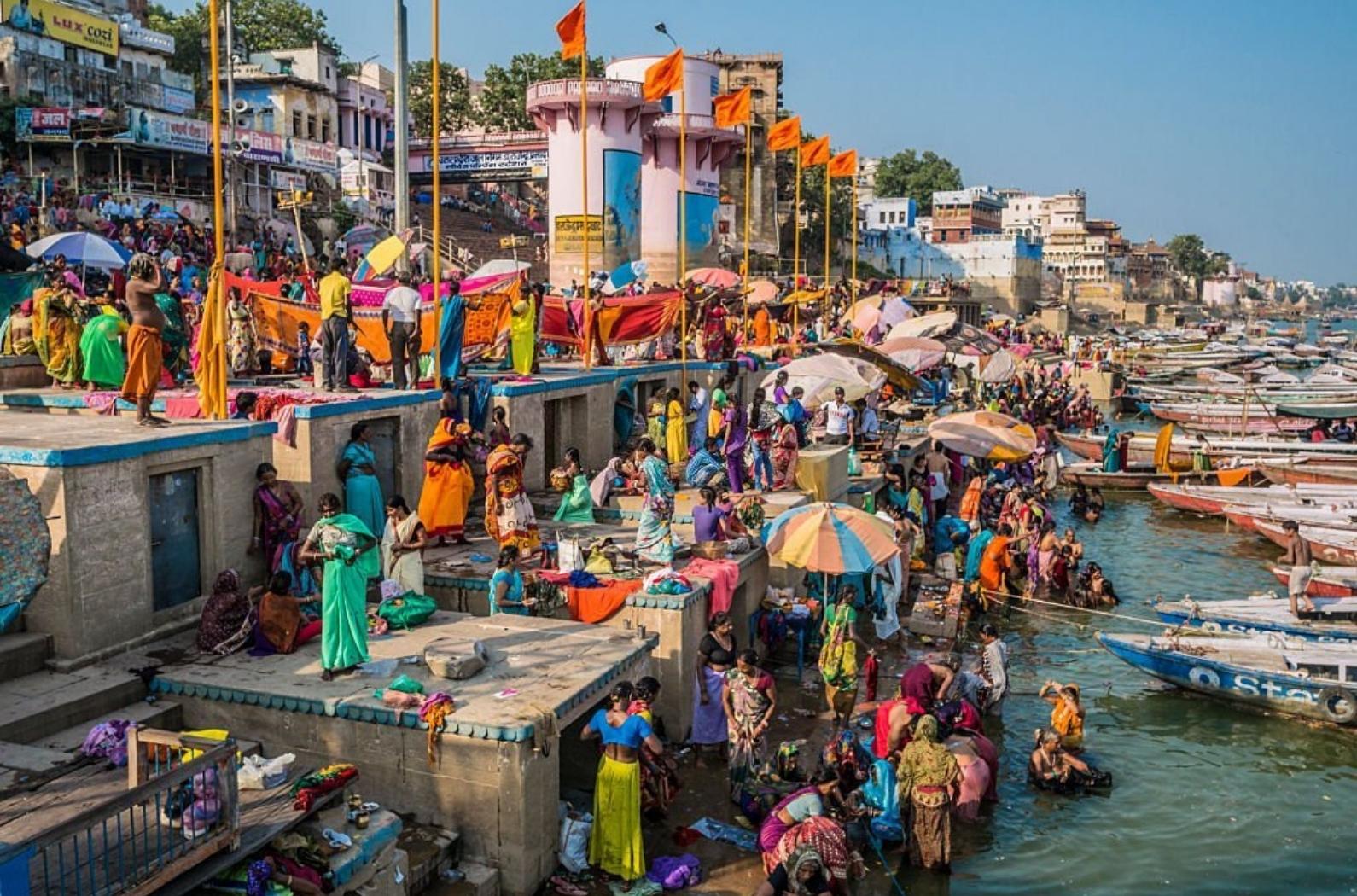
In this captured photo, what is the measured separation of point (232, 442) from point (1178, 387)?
163 ft

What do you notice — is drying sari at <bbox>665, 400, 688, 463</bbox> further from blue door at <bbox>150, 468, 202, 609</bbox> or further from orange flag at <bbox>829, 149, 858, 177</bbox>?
orange flag at <bbox>829, 149, 858, 177</bbox>

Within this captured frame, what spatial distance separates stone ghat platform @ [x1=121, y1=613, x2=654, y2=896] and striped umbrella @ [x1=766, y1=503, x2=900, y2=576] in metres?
2.85

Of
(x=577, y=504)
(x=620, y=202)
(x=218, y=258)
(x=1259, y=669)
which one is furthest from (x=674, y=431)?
(x=620, y=202)

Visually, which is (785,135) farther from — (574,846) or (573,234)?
(574,846)

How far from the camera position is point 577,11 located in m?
19.6

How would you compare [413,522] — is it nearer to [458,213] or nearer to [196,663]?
[196,663]

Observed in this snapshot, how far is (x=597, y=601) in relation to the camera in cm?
1071

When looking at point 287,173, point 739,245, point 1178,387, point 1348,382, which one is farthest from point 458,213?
point 1348,382

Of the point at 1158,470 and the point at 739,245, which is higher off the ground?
the point at 739,245

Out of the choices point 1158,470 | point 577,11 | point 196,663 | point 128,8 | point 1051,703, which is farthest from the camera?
point 128,8

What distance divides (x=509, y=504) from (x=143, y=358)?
3.62 m

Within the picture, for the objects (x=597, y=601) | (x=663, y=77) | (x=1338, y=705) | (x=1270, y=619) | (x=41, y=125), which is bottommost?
(x=1338, y=705)

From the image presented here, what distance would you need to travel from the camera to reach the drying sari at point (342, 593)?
841cm

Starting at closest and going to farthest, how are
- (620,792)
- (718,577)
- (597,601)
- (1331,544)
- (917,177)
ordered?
(620,792)
(597,601)
(718,577)
(1331,544)
(917,177)
